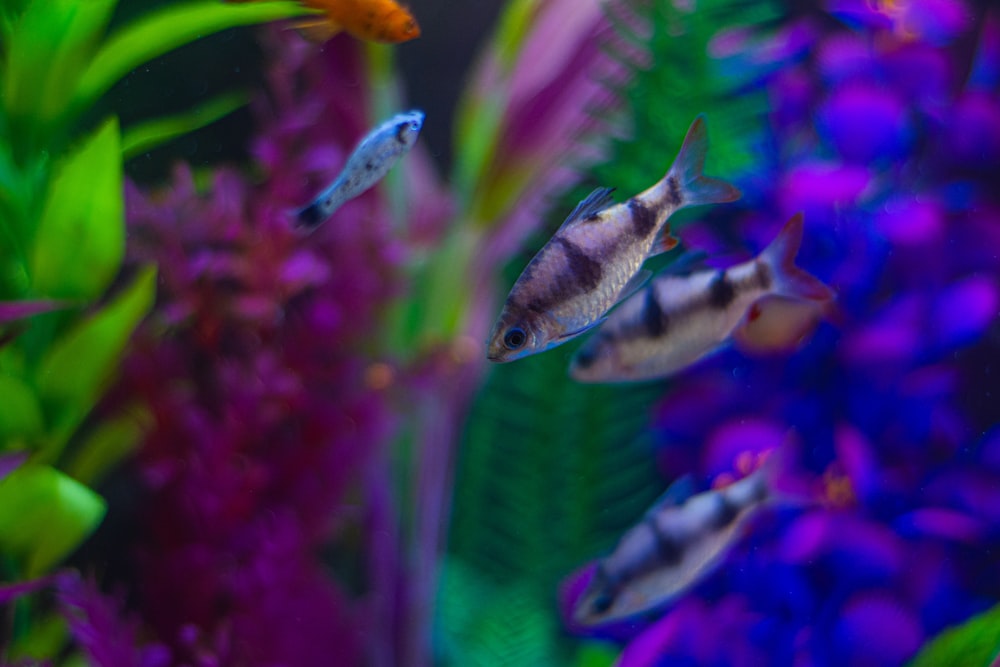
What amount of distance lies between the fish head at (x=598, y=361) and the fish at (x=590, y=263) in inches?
12.0

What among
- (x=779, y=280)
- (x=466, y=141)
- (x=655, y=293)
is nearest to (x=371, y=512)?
(x=466, y=141)

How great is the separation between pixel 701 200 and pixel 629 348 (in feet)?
1.14

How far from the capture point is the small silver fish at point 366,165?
1.09m

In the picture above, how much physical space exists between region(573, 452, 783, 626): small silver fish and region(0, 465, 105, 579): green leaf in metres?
1.07

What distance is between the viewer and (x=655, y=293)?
1.34 meters

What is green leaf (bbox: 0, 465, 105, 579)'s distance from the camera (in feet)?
4.89

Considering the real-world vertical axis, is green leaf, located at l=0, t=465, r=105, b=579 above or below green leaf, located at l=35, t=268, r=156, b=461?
below

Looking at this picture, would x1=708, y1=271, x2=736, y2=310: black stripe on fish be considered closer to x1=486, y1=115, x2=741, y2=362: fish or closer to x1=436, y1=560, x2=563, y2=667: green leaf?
x1=486, y1=115, x2=741, y2=362: fish

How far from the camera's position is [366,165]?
1.11 meters

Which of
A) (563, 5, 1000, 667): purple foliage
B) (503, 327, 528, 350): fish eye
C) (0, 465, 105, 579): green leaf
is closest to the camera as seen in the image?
(503, 327, 528, 350): fish eye

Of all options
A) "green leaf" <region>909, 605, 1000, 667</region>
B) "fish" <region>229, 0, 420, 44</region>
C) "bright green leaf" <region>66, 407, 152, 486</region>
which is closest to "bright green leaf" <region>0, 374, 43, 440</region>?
"bright green leaf" <region>66, 407, 152, 486</region>

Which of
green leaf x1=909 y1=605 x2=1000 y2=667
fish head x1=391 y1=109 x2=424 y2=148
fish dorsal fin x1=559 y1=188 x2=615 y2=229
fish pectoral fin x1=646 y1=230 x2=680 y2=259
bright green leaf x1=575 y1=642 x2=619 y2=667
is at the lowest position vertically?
green leaf x1=909 y1=605 x2=1000 y2=667

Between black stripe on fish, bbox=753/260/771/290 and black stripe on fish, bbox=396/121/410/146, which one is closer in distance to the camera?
black stripe on fish, bbox=396/121/410/146

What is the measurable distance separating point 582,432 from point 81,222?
4.19 feet
